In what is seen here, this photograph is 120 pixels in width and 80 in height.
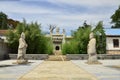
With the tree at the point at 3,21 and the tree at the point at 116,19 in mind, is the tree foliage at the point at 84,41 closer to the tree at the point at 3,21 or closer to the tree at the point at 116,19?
the tree at the point at 116,19

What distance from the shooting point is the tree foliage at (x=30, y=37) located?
36.2 m

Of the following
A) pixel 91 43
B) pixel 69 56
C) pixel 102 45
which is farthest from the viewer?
pixel 102 45

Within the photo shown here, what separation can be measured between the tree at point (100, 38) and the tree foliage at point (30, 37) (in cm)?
721

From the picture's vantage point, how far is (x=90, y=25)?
131 feet

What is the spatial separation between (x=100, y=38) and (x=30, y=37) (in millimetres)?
10658

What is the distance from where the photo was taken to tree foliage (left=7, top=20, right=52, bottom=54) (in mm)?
36219

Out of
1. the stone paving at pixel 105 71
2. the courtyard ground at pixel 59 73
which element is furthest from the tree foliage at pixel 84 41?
the courtyard ground at pixel 59 73

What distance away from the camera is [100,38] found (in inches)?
1625

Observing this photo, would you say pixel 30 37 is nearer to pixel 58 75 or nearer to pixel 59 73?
pixel 59 73

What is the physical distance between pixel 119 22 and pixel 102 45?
2667 centimetres

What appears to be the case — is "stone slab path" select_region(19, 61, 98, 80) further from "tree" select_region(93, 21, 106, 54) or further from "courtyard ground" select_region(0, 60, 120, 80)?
"tree" select_region(93, 21, 106, 54)

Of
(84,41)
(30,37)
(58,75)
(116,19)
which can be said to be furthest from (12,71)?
(116,19)

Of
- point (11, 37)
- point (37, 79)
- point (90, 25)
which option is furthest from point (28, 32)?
point (37, 79)

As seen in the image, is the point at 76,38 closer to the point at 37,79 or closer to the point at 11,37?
the point at 11,37
